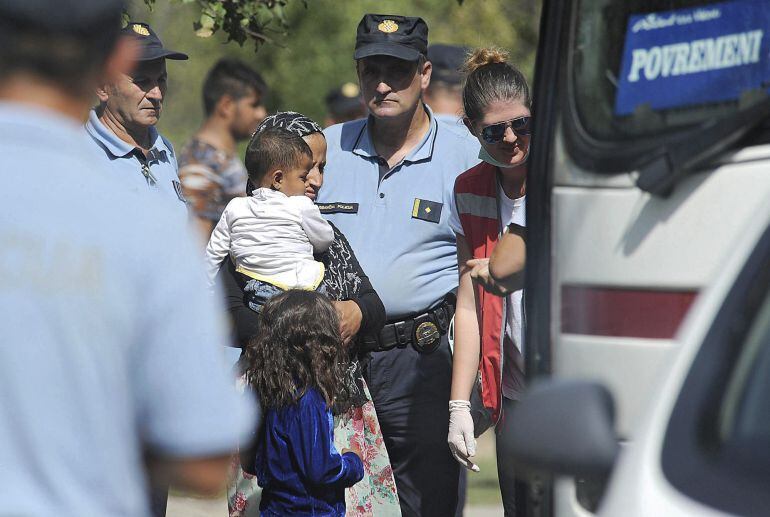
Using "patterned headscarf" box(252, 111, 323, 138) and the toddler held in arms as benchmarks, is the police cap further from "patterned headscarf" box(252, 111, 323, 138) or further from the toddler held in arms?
the toddler held in arms

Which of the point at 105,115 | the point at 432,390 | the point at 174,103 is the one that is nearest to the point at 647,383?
the point at 432,390

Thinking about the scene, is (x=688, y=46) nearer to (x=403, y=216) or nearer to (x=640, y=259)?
(x=640, y=259)

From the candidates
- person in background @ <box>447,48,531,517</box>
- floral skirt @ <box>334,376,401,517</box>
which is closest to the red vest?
person in background @ <box>447,48,531,517</box>

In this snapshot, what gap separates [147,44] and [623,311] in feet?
8.49

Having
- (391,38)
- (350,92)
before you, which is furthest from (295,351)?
(350,92)

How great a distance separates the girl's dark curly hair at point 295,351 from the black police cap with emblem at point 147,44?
4.18ft

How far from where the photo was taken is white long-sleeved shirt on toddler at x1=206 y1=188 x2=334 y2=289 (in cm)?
470

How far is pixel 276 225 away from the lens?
4.69 meters

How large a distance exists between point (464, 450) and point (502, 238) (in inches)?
32.7

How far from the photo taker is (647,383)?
3.39m

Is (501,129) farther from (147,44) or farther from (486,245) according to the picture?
(147,44)

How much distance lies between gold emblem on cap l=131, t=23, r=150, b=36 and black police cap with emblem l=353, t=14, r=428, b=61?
2.72ft

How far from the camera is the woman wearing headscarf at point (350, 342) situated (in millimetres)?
4801

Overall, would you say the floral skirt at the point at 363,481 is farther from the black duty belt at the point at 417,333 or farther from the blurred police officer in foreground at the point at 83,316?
the blurred police officer in foreground at the point at 83,316
